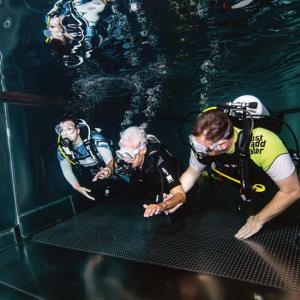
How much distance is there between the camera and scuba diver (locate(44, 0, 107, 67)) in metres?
3.85

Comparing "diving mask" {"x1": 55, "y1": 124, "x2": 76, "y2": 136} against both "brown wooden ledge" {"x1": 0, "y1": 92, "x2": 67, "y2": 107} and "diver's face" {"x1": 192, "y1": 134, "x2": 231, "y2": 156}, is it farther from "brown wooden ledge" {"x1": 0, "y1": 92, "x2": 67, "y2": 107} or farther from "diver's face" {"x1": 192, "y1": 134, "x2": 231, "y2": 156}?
"diver's face" {"x1": 192, "y1": 134, "x2": 231, "y2": 156}

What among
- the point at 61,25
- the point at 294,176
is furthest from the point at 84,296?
the point at 61,25

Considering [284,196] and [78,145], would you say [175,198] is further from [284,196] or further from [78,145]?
[78,145]

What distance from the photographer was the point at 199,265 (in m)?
3.66

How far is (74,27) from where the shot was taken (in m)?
4.36

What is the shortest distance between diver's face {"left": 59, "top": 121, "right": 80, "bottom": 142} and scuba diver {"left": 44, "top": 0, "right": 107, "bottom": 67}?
4.37ft

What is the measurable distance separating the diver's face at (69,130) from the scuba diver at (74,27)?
1.33 meters

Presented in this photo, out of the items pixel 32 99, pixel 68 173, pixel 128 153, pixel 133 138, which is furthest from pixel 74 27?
pixel 68 173

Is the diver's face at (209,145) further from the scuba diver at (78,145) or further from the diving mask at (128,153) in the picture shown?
the scuba diver at (78,145)

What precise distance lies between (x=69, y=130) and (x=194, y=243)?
337cm

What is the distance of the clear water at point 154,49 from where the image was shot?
13.9 feet

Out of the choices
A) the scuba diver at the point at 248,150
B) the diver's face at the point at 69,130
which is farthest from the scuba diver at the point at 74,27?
the scuba diver at the point at 248,150

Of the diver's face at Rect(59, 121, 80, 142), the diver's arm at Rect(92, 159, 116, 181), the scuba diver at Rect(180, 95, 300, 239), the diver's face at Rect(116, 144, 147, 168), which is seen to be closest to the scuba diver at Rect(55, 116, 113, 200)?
the diver's face at Rect(59, 121, 80, 142)

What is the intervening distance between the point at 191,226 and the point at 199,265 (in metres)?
1.41
